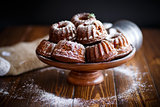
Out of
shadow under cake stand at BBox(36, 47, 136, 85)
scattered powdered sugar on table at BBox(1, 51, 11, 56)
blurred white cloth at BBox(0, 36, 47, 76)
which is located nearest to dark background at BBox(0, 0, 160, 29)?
blurred white cloth at BBox(0, 36, 47, 76)

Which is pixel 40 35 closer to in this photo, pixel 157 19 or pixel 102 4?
pixel 102 4

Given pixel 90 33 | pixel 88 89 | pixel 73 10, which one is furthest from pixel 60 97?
pixel 73 10

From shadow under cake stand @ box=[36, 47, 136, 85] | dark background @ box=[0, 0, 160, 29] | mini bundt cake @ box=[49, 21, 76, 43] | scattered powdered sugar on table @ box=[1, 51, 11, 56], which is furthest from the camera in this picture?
dark background @ box=[0, 0, 160, 29]

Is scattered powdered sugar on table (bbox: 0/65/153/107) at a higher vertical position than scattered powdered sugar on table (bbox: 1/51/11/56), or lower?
lower

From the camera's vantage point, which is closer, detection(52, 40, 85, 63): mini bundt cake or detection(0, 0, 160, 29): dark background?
detection(52, 40, 85, 63): mini bundt cake

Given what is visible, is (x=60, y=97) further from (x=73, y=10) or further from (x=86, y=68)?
(x=73, y=10)

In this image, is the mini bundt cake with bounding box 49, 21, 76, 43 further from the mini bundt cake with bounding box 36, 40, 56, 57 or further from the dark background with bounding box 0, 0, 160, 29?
the dark background with bounding box 0, 0, 160, 29

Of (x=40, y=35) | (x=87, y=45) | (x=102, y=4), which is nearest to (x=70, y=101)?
(x=87, y=45)
